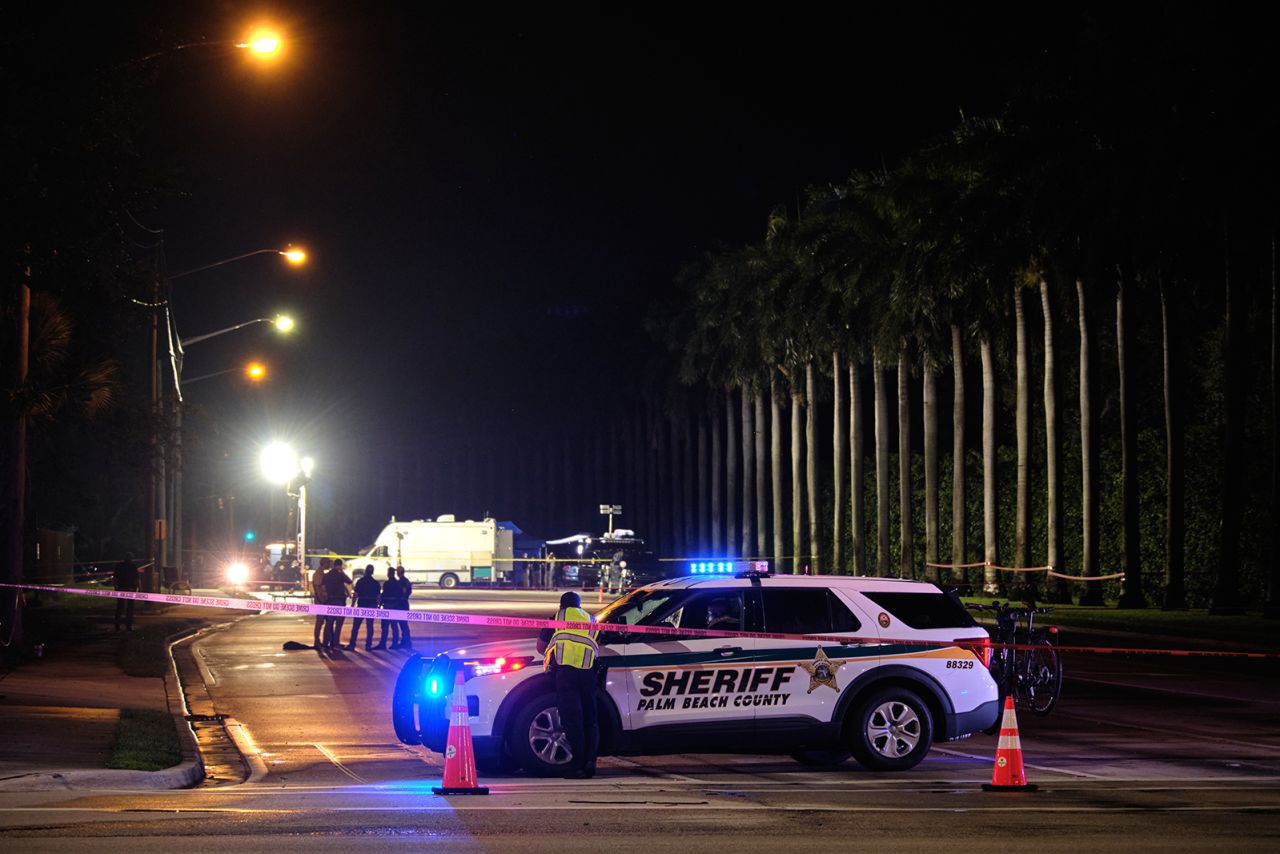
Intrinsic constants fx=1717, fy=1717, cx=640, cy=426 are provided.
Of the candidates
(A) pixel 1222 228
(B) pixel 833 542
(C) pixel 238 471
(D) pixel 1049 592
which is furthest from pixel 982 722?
(C) pixel 238 471

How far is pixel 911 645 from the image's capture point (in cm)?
1438

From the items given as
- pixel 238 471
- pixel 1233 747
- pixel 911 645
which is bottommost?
pixel 1233 747

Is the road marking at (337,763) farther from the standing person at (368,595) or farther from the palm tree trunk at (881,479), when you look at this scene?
the palm tree trunk at (881,479)

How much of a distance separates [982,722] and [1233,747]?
3156 mm

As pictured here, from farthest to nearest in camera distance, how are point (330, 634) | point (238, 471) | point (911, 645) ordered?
point (238, 471)
point (330, 634)
point (911, 645)

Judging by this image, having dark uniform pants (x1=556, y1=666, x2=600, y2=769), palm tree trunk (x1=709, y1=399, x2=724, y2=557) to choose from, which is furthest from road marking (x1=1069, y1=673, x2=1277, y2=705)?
palm tree trunk (x1=709, y1=399, x2=724, y2=557)

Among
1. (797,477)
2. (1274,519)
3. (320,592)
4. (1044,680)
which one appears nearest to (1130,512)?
(1274,519)

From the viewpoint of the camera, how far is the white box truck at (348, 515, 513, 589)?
73375 millimetres

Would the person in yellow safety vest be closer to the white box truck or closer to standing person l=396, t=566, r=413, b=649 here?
standing person l=396, t=566, r=413, b=649

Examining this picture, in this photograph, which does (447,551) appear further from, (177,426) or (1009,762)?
(1009,762)

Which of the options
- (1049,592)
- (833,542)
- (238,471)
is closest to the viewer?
(1049,592)

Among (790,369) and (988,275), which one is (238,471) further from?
(988,275)

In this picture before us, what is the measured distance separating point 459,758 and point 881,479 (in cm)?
5430

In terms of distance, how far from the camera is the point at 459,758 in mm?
12625
